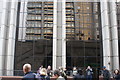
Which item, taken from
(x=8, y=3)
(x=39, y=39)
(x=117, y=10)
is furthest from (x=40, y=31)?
(x=117, y=10)

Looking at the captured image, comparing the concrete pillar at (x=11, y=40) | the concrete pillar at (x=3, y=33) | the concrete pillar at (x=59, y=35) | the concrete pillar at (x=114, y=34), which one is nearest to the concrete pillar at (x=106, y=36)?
the concrete pillar at (x=114, y=34)

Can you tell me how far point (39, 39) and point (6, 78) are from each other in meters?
9.04

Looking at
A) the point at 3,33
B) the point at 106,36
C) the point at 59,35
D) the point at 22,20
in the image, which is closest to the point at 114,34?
the point at 106,36

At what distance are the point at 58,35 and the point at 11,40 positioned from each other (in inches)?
249

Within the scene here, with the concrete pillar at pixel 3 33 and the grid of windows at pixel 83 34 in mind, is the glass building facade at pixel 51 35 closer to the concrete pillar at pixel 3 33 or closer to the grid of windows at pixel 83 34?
the grid of windows at pixel 83 34

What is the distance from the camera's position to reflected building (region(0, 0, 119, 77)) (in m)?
18.4

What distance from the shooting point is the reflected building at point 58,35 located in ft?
60.3

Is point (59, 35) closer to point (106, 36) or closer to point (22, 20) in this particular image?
point (22, 20)

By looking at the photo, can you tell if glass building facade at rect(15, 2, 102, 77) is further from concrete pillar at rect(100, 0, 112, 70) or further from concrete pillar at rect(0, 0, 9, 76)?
concrete pillar at rect(0, 0, 9, 76)

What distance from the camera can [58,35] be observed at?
19.5 meters

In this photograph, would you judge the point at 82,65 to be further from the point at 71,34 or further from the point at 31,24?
the point at 31,24

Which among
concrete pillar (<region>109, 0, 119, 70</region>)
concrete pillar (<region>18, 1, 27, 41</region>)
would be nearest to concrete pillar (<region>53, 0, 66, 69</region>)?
concrete pillar (<region>18, 1, 27, 41</region>)

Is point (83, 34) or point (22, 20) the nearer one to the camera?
point (83, 34)

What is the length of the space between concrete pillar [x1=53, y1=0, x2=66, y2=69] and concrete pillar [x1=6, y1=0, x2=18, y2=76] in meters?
5.56
